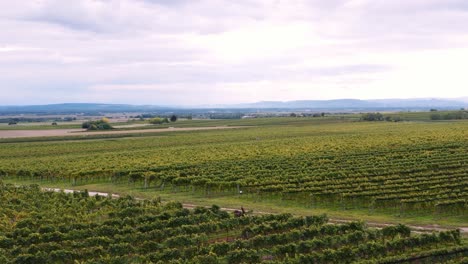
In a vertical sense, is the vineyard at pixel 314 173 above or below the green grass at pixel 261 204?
above

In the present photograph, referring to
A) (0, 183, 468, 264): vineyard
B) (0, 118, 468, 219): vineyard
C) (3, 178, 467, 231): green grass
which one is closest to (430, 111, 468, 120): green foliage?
(0, 118, 468, 219): vineyard

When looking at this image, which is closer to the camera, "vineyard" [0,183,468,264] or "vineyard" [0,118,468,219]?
"vineyard" [0,183,468,264]

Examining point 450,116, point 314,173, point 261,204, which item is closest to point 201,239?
point 261,204

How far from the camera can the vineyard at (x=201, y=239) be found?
21.5m

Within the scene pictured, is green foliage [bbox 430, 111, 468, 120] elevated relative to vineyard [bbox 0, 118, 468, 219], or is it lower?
elevated

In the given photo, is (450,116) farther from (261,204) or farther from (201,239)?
(201,239)

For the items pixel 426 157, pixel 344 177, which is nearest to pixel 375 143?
pixel 426 157

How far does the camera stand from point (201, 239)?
23891 mm

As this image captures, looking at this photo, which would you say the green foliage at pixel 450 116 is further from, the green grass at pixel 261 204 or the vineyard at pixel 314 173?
the green grass at pixel 261 204

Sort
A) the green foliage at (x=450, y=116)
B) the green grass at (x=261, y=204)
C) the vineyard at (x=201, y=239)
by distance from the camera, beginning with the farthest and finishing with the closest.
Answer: the green foliage at (x=450, y=116) < the green grass at (x=261, y=204) < the vineyard at (x=201, y=239)

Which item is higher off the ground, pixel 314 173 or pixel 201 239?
pixel 314 173

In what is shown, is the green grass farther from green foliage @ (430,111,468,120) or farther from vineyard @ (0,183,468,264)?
green foliage @ (430,111,468,120)

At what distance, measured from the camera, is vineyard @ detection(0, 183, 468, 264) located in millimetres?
21516

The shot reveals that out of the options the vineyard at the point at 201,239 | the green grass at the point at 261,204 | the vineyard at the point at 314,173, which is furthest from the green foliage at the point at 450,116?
the vineyard at the point at 201,239
